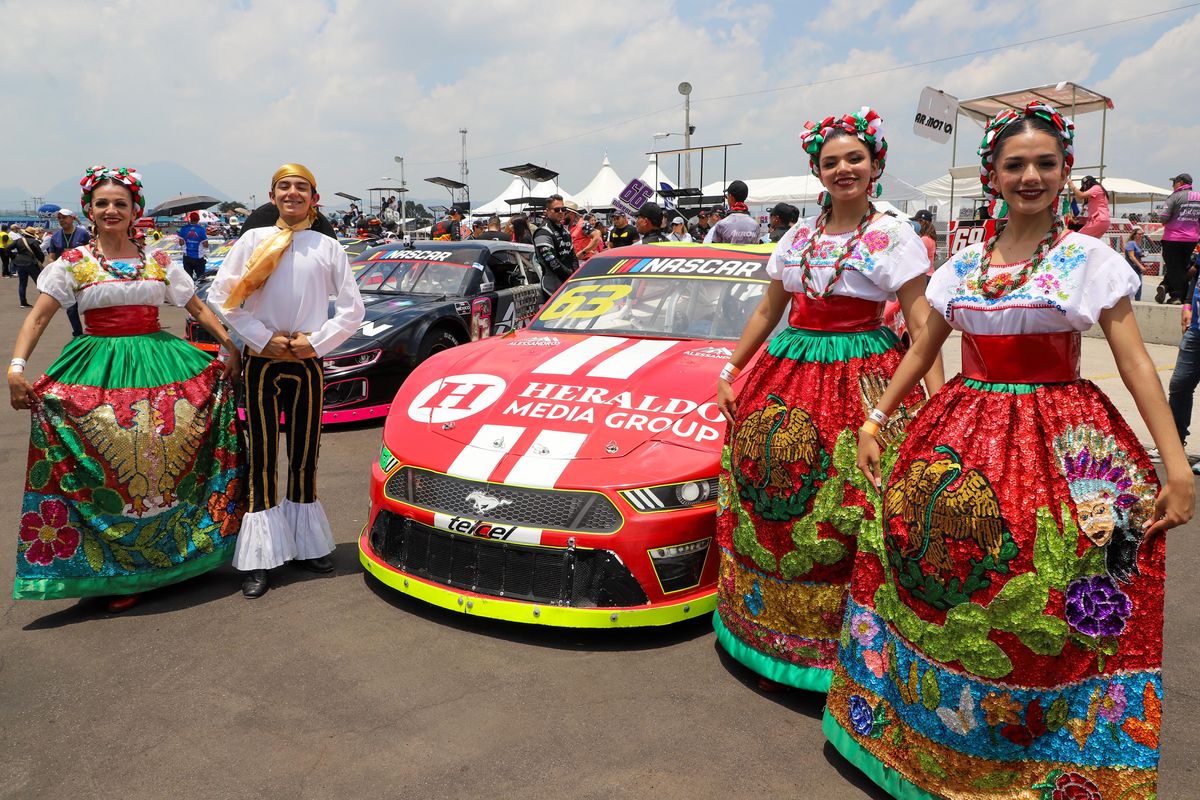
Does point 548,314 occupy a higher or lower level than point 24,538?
higher

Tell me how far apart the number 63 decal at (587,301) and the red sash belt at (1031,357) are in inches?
117

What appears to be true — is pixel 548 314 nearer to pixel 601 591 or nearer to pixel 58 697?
pixel 601 591

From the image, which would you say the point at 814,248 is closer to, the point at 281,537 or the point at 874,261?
the point at 874,261

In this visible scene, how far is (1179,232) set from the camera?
41.1ft

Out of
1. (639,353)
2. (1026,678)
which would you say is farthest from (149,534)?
(1026,678)

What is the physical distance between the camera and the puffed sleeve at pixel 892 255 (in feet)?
10.1

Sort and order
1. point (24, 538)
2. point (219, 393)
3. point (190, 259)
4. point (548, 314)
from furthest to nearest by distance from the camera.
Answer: point (190, 259)
point (548, 314)
point (219, 393)
point (24, 538)

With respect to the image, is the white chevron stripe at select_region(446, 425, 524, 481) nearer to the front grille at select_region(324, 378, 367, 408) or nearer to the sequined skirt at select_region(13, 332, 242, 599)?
the sequined skirt at select_region(13, 332, 242, 599)

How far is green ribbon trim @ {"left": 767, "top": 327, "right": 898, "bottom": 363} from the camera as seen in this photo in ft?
10.4

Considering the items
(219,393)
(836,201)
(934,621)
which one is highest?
(836,201)

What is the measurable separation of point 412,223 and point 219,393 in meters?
46.0

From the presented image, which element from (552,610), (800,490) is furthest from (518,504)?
(800,490)

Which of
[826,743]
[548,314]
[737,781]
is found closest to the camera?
[737,781]

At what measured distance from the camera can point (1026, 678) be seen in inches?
93.7
